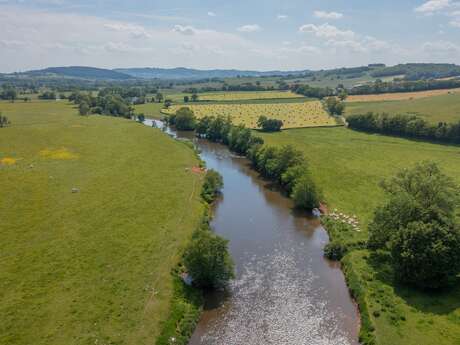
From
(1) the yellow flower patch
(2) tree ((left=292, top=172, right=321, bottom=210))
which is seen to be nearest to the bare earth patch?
(1) the yellow flower patch

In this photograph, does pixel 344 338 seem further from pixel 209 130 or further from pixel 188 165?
pixel 209 130

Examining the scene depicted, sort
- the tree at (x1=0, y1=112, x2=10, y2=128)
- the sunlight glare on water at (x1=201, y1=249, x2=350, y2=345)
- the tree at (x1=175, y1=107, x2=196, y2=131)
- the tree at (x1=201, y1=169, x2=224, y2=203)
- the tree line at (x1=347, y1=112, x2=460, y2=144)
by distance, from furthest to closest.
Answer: the tree at (x1=175, y1=107, x2=196, y2=131)
the tree at (x1=0, y1=112, x2=10, y2=128)
the tree line at (x1=347, y1=112, x2=460, y2=144)
the tree at (x1=201, y1=169, x2=224, y2=203)
the sunlight glare on water at (x1=201, y1=249, x2=350, y2=345)

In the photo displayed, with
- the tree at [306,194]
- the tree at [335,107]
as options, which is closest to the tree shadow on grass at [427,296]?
the tree at [306,194]

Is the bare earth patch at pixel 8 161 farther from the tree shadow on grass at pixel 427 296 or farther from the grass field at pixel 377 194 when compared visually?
the tree shadow on grass at pixel 427 296

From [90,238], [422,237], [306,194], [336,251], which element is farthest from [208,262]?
[306,194]

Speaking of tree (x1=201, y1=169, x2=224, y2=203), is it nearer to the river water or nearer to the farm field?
the river water
